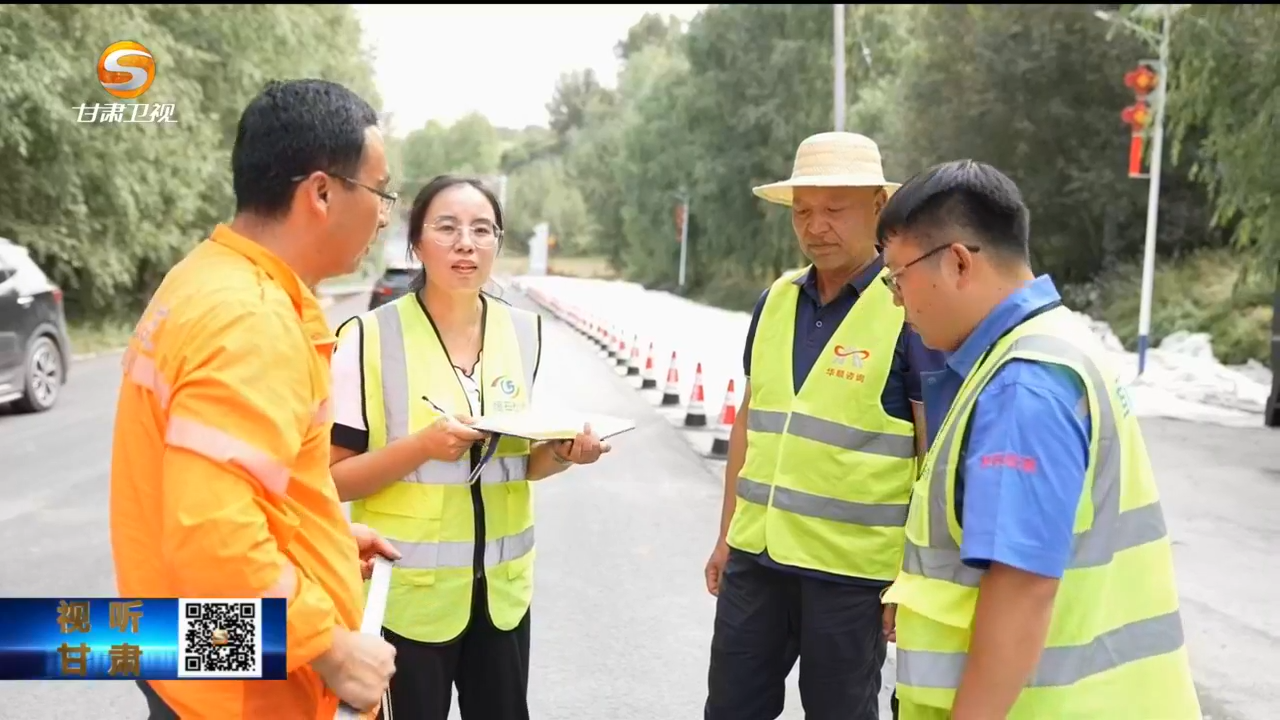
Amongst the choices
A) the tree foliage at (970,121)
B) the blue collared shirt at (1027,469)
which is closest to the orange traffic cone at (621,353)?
the tree foliage at (970,121)

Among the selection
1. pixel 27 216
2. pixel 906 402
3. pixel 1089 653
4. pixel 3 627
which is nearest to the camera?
pixel 1089 653

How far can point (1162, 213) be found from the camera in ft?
74.6

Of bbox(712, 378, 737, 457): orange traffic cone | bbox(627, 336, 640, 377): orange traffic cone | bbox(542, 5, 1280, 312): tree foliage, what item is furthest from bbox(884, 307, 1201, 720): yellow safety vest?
bbox(627, 336, 640, 377): orange traffic cone

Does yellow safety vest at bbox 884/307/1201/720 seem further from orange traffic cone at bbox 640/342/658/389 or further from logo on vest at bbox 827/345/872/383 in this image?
orange traffic cone at bbox 640/342/658/389

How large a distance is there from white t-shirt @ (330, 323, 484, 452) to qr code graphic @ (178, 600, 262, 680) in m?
0.86

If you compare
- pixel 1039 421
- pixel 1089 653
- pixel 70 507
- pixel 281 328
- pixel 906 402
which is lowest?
pixel 70 507

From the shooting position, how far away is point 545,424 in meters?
2.56

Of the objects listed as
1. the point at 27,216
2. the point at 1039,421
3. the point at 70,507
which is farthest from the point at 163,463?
the point at 27,216

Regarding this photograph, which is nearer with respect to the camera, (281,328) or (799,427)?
(281,328)

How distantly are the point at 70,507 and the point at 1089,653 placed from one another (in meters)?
7.09

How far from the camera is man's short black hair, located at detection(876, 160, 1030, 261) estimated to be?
Result: 1.85m

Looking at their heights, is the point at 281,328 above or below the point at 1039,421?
above

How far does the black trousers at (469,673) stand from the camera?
2.61m

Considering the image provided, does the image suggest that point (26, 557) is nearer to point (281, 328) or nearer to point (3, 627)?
point (3, 627)
